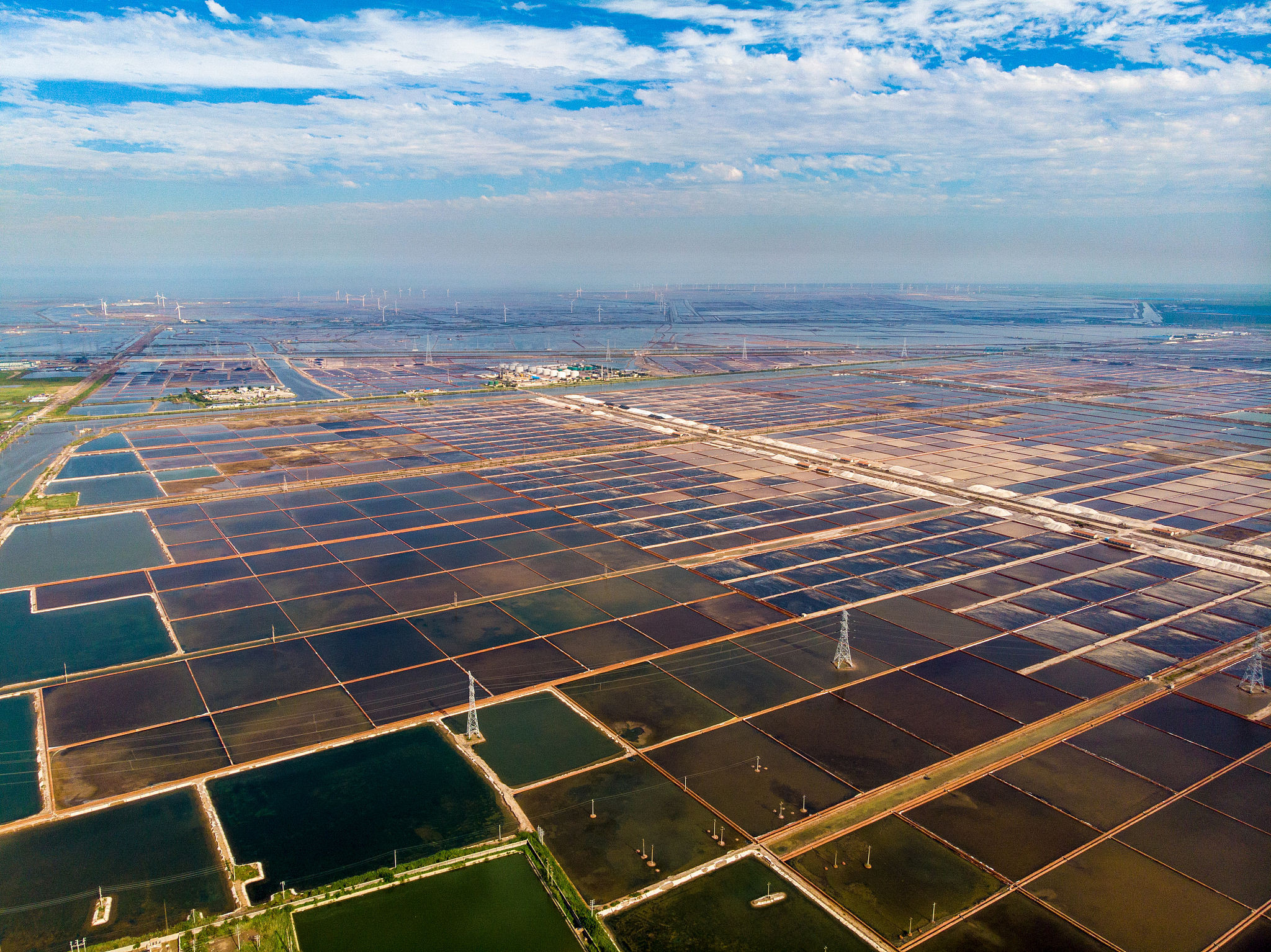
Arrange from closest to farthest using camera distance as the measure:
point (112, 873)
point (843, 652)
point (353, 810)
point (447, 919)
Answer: point (447, 919) → point (112, 873) → point (353, 810) → point (843, 652)

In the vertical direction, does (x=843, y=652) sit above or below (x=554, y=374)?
below

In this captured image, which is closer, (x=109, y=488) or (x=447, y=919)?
(x=447, y=919)

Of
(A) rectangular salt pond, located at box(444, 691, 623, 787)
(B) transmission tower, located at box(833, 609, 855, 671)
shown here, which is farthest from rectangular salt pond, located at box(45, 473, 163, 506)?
(B) transmission tower, located at box(833, 609, 855, 671)

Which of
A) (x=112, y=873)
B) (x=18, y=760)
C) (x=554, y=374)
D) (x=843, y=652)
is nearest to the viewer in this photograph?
(x=112, y=873)

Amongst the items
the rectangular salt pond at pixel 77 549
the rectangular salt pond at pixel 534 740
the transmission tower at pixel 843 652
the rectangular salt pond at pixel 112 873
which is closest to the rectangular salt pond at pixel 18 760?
the rectangular salt pond at pixel 112 873

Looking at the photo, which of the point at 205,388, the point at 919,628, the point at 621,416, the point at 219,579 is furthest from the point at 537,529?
the point at 205,388

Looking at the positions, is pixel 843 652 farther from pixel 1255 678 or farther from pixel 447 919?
pixel 447 919

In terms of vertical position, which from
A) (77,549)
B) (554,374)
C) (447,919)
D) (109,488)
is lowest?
(447,919)

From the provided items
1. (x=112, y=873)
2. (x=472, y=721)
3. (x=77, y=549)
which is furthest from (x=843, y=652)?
(x=77, y=549)

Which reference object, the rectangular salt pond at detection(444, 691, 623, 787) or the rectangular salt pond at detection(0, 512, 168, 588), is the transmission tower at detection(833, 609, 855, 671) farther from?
the rectangular salt pond at detection(0, 512, 168, 588)

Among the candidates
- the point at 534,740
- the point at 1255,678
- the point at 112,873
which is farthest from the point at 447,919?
the point at 1255,678
